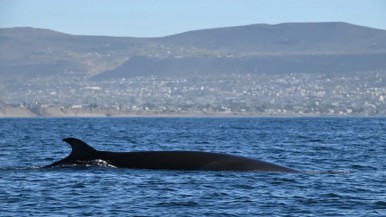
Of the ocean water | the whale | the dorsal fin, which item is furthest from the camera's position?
the whale

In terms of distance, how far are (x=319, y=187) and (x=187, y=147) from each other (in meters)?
22.6

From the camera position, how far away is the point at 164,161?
27.4 meters

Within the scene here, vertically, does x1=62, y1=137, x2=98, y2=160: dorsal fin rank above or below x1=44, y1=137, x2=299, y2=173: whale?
above

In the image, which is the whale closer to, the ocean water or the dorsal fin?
the dorsal fin

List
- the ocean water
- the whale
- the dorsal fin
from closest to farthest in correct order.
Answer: the ocean water, the dorsal fin, the whale

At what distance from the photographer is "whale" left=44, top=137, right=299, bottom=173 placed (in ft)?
89.3

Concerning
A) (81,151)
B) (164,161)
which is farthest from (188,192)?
(81,151)

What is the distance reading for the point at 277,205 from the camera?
2183 centimetres

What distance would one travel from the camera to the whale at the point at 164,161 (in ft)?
89.3

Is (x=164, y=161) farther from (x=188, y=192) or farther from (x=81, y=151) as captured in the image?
(x=188, y=192)

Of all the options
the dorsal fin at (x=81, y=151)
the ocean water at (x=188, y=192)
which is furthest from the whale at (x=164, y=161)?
the ocean water at (x=188, y=192)

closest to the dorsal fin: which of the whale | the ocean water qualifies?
the whale

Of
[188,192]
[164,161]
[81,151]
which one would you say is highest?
[81,151]

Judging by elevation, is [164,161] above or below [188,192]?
above
